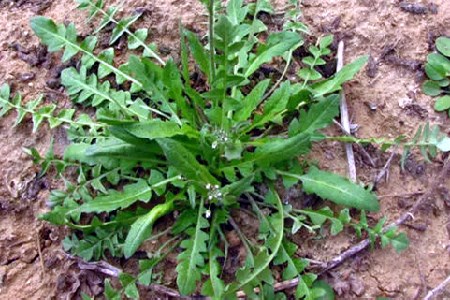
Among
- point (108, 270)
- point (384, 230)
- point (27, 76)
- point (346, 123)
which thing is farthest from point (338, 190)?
point (27, 76)

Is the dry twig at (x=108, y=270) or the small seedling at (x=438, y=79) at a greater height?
the small seedling at (x=438, y=79)

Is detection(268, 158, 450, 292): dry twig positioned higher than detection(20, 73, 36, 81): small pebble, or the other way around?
detection(20, 73, 36, 81): small pebble

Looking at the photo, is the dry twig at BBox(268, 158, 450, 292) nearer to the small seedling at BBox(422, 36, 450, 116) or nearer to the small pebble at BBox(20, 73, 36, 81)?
the small seedling at BBox(422, 36, 450, 116)

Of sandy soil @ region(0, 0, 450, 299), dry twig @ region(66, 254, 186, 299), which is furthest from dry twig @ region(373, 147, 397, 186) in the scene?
dry twig @ region(66, 254, 186, 299)

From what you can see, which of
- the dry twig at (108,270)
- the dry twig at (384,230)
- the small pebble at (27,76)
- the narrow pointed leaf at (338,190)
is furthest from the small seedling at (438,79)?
the small pebble at (27,76)

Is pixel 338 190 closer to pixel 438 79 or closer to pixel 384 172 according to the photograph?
pixel 384 172

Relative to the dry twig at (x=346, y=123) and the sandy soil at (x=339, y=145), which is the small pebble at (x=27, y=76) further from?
the dry twig at (x=346, y=123)

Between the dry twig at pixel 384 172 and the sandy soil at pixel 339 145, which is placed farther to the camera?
the dry twig at pixel 384 172

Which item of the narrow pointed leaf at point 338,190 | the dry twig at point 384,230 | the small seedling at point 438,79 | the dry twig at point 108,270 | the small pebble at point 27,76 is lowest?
the dry twig at point 384,230

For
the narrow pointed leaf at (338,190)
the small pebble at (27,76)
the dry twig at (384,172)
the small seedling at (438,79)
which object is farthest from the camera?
the small pebble at (27,76)

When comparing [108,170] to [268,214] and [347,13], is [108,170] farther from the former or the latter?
[347,13]
